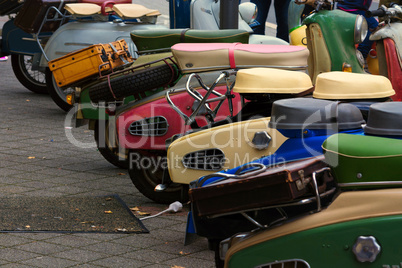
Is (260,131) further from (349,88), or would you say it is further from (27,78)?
(27,78)

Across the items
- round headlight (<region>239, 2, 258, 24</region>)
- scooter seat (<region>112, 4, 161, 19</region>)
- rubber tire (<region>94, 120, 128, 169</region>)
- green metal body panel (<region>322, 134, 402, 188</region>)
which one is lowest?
rubber tire (<region>94, 120, 128, 169</region>)

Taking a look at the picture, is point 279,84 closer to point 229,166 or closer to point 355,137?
point 229,166

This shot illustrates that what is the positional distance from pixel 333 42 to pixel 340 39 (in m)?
0.06

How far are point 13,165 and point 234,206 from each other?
4.52 m

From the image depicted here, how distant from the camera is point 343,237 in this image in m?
2.90

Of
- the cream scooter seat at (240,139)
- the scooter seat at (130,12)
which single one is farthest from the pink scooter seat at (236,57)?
the scooter seat at (130,12)

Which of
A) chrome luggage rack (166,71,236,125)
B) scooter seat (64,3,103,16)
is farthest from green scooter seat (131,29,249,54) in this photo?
A: scooter seat (64,3,103,16)

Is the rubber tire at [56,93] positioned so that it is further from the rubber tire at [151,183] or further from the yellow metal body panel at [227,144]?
the yellow metal body panel at [227,144]

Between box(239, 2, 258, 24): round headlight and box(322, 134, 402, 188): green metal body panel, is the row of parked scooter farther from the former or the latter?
box(239, 2, 258, 24): round headlight

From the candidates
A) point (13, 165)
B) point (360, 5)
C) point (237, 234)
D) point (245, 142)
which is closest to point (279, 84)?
point (245, 142)

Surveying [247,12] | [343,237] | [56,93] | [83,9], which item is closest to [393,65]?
[247,12]

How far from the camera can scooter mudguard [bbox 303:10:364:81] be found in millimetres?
6398

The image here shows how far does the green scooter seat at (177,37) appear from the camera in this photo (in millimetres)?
6543

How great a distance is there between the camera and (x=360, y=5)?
888 centimetres
